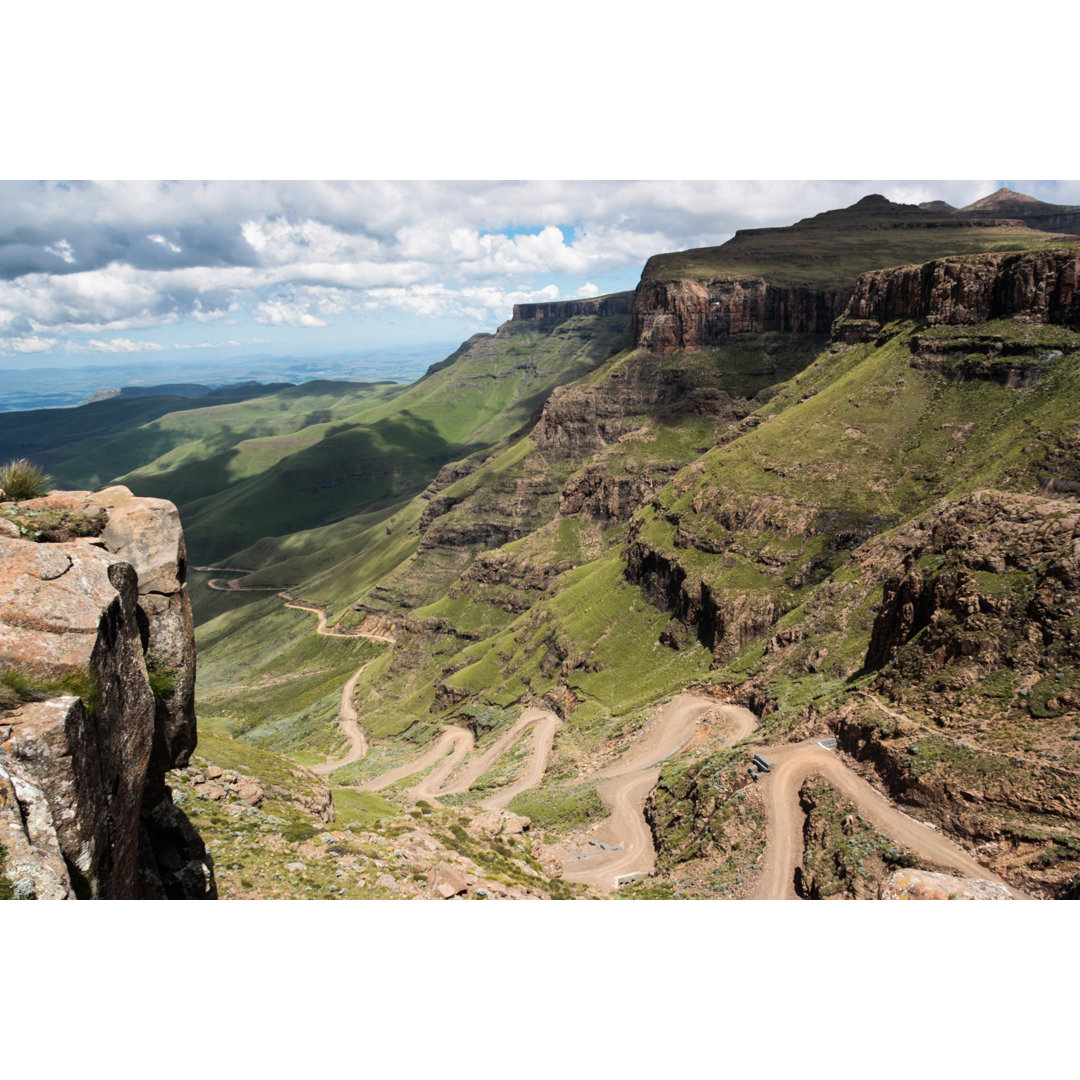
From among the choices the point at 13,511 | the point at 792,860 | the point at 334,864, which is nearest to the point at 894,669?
the point at 792,860

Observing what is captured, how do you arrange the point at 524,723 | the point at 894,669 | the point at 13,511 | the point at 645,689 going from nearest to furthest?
the point at 13,511, the point at 894,669, the point at 645,689, the point at 524,723

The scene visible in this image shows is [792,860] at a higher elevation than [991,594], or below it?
below

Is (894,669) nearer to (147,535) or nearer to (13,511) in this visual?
(147,535)

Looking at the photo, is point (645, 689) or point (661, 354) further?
point (661, 354)

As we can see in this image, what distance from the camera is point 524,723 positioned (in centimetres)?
9588

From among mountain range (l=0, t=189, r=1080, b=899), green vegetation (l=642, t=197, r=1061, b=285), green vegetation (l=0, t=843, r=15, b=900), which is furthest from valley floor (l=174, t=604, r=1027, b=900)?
green vegetation (l=642, t=197, r=1061, b=285)

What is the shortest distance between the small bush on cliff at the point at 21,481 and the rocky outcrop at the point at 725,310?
173 meters

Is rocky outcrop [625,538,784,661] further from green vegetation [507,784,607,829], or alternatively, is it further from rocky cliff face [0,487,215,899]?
rocky cliff face [0,487,215,899]

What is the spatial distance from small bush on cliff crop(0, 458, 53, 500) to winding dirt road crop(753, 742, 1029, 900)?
120 ft

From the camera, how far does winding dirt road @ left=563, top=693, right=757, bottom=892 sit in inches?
1826

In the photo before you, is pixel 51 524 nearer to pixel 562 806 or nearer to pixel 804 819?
pixel 804 819

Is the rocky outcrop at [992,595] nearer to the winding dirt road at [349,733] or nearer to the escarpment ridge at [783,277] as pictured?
the winding dirt road at [349,733]

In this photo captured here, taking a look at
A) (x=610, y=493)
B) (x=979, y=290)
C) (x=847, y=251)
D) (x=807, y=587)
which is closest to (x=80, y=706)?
(x=807, y=587)

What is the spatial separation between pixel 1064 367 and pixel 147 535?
321 ft
